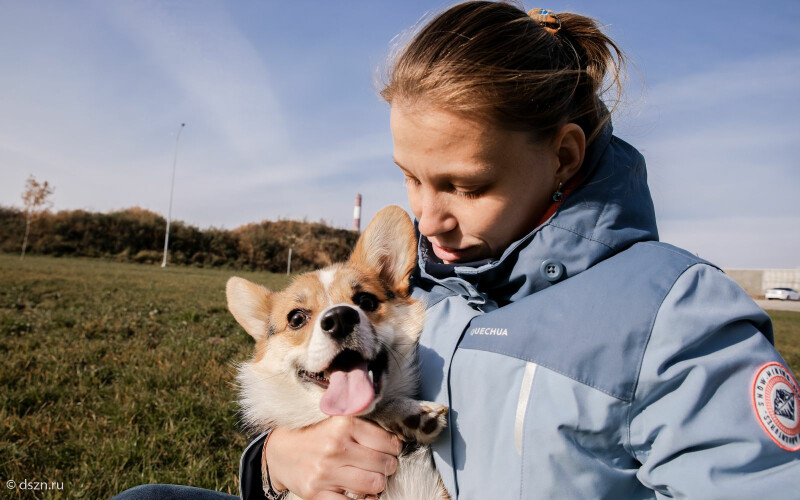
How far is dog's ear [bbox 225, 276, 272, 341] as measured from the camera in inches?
111

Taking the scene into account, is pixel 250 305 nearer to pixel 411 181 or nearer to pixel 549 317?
pixel 411 181

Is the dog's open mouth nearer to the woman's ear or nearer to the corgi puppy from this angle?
the corgi puppy

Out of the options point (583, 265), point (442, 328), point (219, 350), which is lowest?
point (219, 350)

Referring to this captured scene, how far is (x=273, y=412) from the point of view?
2311 mm

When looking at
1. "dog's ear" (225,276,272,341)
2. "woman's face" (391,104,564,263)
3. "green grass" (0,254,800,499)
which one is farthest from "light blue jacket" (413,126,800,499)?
"green grass" (0,254,800,499)

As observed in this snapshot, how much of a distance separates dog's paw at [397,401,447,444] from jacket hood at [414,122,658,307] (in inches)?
15.9

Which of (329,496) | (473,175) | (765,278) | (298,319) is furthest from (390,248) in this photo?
(765,278)

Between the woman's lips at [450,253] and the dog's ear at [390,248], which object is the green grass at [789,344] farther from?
the woman's lips at [450,253]

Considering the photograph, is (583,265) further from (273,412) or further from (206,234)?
(206,234)

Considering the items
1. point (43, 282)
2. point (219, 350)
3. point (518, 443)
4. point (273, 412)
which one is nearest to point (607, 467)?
point (518, 443)

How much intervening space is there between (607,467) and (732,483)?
0.96ft

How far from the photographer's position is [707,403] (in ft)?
3.92

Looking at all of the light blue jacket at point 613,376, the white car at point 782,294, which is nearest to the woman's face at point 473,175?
the light blue jacket at point 613,376

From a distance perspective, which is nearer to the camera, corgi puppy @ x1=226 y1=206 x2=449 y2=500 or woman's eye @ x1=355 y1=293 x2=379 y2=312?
corgi puppy @ x1=226 y1=206 x2=449 y2=500
